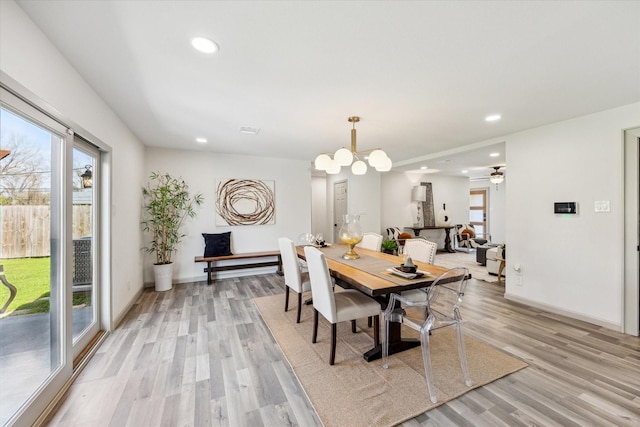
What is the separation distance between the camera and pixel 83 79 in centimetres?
216

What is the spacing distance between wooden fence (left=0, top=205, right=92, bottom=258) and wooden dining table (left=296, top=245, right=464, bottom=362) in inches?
82.8

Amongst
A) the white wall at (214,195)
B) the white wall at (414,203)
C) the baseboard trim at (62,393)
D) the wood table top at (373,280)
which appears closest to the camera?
the baseboard trim at (62,393)

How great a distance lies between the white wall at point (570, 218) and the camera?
2.84 metres

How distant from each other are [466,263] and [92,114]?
24.0 feet

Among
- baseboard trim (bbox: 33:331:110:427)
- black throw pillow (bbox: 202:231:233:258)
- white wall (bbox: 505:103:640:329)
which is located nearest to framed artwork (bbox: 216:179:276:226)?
black throw pillow (bbox: 202:231:233:258)

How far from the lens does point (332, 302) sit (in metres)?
2.15

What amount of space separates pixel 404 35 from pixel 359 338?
2606mm

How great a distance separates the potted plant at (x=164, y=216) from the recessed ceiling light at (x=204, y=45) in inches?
127

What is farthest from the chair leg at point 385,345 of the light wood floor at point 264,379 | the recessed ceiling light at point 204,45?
the recessed ceiling light at point 204,45

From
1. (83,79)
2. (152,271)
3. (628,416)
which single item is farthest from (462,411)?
(152,271)

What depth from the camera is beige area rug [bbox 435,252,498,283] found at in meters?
5.05

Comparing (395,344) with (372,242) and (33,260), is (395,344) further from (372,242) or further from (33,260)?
(33,260)

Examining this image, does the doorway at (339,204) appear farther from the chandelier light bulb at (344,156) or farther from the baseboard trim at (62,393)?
the baseboard trim at (62,393)

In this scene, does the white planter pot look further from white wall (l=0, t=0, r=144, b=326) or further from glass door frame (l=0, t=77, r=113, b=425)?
glass door frame (l=0, t=77, r=113, b=425)
